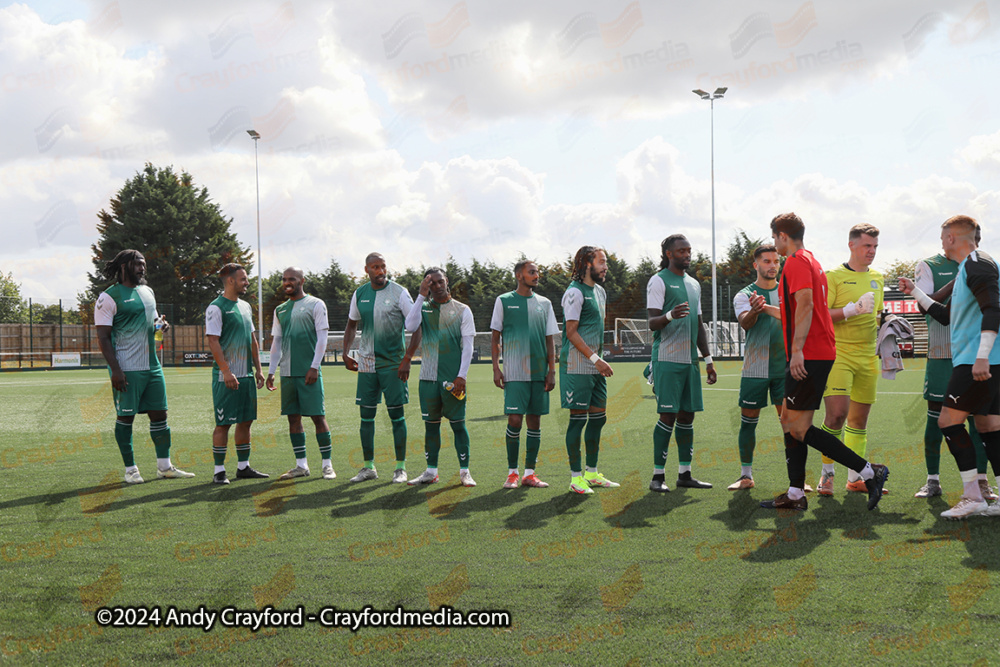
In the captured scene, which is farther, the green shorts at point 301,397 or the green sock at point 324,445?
the green sock at point 324,445

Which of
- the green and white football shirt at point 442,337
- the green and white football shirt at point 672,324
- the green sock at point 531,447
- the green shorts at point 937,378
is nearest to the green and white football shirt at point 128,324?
the green and white football shirt at point 442,337

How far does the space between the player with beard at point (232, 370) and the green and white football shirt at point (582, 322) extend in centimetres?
302

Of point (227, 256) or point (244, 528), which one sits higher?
point (227, 256)

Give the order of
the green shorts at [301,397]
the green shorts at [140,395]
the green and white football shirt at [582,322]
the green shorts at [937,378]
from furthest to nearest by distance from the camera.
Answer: the green shorts at [301,397]
the green shorts at [140,395]
the green and white football shirt at [582,322]
the green shorts at [937,378]

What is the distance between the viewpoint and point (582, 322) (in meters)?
6.71

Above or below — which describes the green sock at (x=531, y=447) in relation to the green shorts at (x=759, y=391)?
below

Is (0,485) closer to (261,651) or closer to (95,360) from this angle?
(261,651)

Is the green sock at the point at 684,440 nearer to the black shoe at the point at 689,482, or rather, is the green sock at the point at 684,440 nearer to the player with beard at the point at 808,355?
the black shoe at the point at 689,482

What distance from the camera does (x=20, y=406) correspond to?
16.2m

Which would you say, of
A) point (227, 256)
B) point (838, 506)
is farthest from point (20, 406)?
point (227, 256)

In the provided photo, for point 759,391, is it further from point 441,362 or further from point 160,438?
point 160,438

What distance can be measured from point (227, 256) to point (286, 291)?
51.1m

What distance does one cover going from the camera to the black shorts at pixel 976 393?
508 cm

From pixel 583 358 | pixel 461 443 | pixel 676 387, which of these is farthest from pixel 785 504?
pixel 461 443
